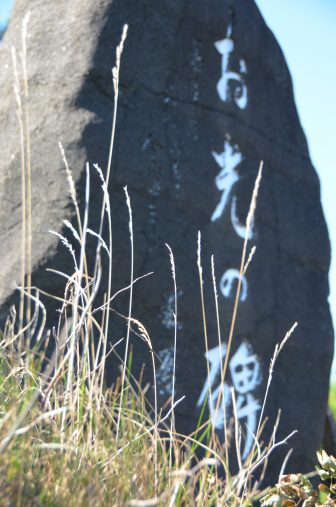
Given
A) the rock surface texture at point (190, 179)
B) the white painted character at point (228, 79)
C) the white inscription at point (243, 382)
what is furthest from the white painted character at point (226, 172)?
the white inscription at point (243, 382)

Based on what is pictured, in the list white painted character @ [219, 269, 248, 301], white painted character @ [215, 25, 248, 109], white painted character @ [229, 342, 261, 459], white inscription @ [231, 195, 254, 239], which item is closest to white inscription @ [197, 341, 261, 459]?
white painted character @ [229, 342, 261, 459]

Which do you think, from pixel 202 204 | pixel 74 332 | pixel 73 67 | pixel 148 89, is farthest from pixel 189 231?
pixel 74 332

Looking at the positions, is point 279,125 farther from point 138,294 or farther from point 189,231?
point 138,294

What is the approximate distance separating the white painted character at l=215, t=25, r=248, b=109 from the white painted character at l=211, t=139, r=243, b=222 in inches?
6.2

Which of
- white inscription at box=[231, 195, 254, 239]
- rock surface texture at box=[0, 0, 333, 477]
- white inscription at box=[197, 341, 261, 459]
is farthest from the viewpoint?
white inscription at box=[231, 195, 254, 239]

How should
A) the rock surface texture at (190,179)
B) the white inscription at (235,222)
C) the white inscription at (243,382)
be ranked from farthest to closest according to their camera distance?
the white inscription at (235,222), the white inscription at (243,382), the rock surface texture at (190,179)

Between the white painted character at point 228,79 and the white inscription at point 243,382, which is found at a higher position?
the white painted character at point 228,79

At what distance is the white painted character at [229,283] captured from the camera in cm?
260

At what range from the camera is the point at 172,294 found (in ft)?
8.02

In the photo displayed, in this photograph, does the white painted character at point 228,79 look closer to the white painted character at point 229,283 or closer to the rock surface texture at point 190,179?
the rock surface texture at point 190,179

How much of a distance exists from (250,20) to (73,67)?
862mm

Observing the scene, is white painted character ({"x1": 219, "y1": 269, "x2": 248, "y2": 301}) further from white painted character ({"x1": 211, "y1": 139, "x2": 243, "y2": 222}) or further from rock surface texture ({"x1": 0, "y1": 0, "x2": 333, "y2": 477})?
white painted character ({"x1": 211, "y1": 139, "x2": 243, "y2": 222})

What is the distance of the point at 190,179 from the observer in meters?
2.54

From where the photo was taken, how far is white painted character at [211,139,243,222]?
2652 millimetres
